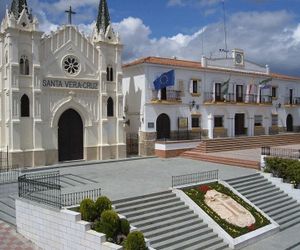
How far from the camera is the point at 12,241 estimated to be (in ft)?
45.4

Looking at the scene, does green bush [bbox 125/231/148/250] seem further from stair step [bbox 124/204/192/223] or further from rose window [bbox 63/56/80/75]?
rose window [bbox 63/56/80/75]

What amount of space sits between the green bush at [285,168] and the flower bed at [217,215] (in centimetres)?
470

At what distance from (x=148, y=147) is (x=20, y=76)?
1111 cm

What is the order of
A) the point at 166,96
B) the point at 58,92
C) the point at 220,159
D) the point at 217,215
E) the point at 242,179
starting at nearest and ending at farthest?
the point at 217,215 < the point at 242,179 < the point at 58,92 < the point at 220,159 < the point at 166,96

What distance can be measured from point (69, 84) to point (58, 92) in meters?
0.96

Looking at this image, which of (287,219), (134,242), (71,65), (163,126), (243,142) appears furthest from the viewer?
(243,142)

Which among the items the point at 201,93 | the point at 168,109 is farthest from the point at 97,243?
the point at 201,93

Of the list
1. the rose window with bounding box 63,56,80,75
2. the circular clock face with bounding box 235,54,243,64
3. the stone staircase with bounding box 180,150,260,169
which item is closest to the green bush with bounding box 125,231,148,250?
the stone staircase with bounding box 180,150,260,169

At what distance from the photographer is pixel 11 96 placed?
22781mm

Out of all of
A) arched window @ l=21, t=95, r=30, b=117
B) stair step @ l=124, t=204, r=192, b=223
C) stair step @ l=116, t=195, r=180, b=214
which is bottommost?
stair step @ l=124, t=204, r=192, b=223

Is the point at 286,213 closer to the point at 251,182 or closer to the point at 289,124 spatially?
the point at 251,182

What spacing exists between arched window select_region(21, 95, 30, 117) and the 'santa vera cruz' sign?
1.55 metres

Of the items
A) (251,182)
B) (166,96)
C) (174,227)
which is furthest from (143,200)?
(166,96)

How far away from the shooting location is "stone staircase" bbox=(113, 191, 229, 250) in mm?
13383
